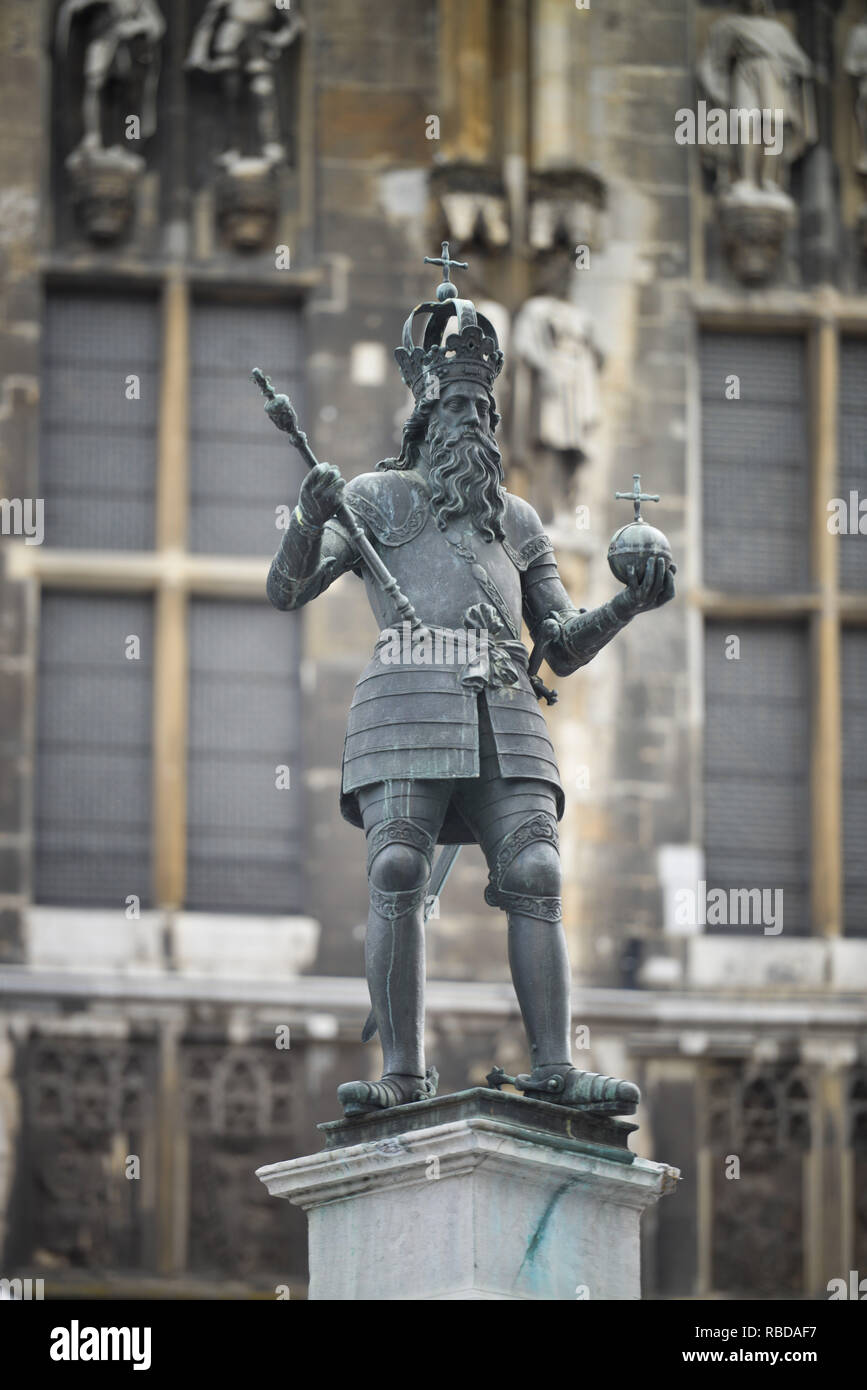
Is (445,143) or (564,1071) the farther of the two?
(445,143)

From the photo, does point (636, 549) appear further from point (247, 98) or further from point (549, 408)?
point (247, 98)

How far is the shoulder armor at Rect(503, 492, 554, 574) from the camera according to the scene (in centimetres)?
1120

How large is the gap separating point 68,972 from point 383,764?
25.1 feet

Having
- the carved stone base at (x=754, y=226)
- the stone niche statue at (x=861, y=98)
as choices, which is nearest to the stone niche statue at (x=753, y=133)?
the carved stone base at (x=754, y=226)

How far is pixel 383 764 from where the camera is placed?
1066 cm

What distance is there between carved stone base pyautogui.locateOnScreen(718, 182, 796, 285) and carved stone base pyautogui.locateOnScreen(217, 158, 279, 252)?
231cm

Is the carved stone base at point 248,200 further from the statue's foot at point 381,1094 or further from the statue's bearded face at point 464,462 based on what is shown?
the statue's foot at point 381,1094

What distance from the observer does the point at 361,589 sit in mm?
18766

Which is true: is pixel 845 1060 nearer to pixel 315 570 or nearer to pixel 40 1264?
pixel 40 1264

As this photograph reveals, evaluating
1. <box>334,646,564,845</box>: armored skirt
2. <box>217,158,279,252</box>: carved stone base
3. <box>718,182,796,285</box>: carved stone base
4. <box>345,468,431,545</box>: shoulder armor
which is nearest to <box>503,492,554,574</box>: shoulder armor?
<box>345,468,431,545</box>: shoulder armor

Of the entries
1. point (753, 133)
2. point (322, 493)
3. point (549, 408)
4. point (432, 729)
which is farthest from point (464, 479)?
point (753, 133)

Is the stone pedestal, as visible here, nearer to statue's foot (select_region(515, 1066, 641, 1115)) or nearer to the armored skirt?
statue's foot (select_region(515, 1066, 641, 1115))

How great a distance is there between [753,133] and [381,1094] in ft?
32.4
